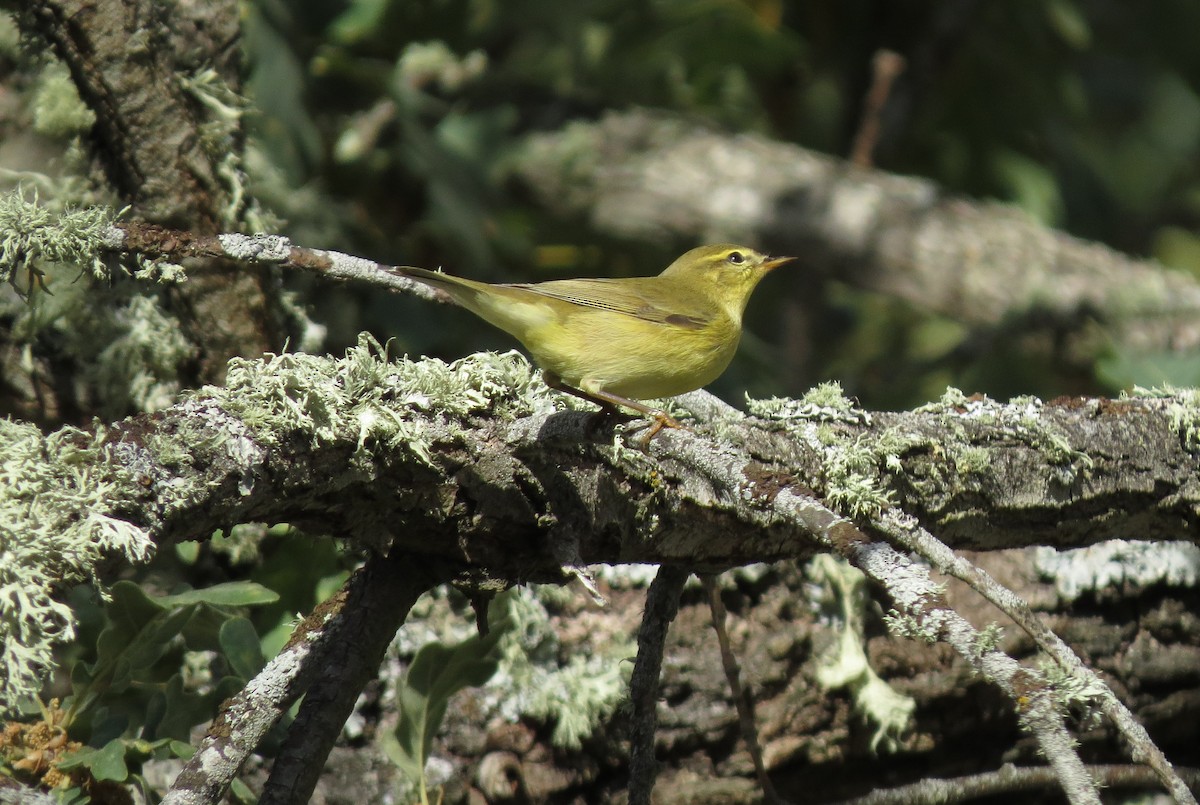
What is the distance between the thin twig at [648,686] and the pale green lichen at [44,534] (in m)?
1.17

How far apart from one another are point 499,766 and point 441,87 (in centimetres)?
333

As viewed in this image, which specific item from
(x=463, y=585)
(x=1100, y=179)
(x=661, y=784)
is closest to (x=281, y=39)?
(x=463, y=585)

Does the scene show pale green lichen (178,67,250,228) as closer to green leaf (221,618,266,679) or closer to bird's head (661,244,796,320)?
green leaf (221,618,266,679)

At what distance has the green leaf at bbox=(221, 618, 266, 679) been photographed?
241cm

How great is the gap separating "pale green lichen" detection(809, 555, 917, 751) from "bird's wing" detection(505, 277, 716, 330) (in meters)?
0.80

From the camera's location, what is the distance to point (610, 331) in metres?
3.05

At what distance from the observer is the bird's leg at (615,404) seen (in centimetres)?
238

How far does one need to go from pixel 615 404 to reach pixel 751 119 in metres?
4.47

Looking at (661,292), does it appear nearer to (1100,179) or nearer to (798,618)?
(798,618)

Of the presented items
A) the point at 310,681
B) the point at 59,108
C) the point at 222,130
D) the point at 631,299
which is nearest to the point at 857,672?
the point at 631,299

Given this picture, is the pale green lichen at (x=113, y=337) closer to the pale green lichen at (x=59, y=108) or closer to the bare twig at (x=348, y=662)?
the pale green lichen at (x=59, y=108)

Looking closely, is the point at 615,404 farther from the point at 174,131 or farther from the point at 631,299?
the point at 174,131

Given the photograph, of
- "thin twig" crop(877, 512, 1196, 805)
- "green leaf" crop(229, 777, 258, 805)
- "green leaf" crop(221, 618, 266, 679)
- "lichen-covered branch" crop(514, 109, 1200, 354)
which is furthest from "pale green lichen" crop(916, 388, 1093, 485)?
"lichen-covered branch" crop(514, 109, 1200, 354)

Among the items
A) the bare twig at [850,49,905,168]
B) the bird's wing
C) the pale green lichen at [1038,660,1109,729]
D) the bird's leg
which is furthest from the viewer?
the bare twig at [850,49,905,168]
